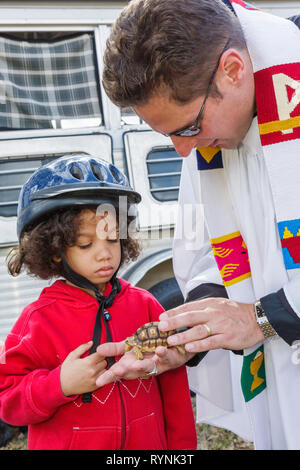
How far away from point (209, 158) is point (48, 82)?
242 centimetres

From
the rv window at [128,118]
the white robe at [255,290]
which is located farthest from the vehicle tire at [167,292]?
the white robe at [255,290]

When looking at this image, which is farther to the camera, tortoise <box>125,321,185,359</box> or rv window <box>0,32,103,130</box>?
rv window <box>0,32,103,130</box>

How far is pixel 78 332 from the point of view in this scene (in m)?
2.07

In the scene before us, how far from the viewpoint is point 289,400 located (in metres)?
1.98

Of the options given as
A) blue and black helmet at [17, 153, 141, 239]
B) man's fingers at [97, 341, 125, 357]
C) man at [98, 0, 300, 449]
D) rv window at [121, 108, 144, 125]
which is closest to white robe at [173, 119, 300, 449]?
man at [98, 0, 300, 449]

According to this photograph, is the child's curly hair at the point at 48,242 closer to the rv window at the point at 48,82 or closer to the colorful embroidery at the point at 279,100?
the colorful embroidery at the point at 279,100

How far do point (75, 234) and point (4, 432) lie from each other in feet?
10.5

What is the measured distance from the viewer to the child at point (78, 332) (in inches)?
75.5

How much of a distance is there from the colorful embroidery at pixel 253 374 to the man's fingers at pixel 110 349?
607 millimetres

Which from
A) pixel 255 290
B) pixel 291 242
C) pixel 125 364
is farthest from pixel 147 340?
pixel 291 242

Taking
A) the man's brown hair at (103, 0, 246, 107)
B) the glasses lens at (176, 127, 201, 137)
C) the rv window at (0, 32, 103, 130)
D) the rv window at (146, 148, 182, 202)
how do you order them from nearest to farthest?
the man's brown hair at (103, 0, 246, 107) → the glasses lens at (176, 127, 201, 137) → the rv window at (0, 32, 103, 130) → the rv window at (146, 148, 182, 202)

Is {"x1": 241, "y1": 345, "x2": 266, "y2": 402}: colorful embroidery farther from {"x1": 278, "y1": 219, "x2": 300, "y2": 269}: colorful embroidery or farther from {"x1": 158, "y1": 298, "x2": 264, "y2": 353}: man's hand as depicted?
{"x1": 278, "y1": 219, "x2": 300, "y2": 269}: colorful embroidery

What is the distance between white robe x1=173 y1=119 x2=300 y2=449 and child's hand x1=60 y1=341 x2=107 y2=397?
0.75 meters

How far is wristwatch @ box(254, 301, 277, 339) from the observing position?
6.06 ft
